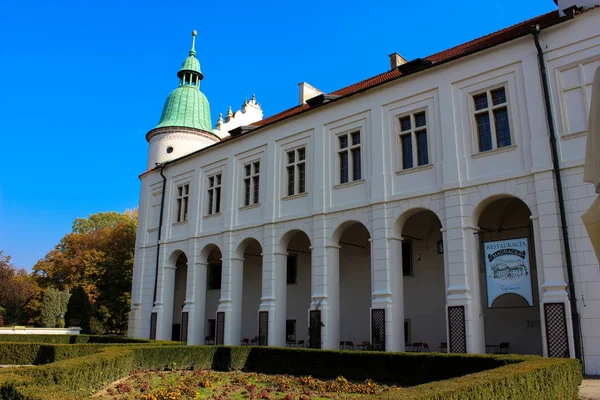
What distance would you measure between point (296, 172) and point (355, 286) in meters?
6.41

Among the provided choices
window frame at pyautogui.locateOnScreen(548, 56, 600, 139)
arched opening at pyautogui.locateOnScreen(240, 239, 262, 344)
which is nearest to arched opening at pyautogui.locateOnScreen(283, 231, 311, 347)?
arched opening at pyautogui.locateOnScreen(240, 239, 262, 344)

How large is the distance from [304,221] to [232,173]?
6502 millimetres

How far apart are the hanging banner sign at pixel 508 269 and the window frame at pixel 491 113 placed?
11.2 feet

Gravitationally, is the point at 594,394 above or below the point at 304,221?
below

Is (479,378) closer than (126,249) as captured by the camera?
Yes

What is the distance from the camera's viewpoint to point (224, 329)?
25703 millimetres

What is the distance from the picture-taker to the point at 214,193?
2905cm

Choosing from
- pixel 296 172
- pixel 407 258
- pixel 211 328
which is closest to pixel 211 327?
pixel 211 328

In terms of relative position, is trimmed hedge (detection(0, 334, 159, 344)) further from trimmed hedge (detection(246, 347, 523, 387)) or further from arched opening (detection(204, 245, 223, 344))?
trimmed hedge (detection(246, 347, 523, 387))

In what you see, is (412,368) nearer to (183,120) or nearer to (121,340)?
(121,340)

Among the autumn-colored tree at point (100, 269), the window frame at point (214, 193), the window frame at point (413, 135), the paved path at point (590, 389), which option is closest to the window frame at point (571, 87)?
the window frame at point (413, 135)

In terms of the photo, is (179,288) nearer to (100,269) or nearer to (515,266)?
(100,269)

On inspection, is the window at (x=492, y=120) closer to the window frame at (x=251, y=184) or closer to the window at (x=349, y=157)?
the window at (x=349, y=157)

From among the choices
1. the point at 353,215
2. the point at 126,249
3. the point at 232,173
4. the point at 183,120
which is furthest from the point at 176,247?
the point at 126,249
